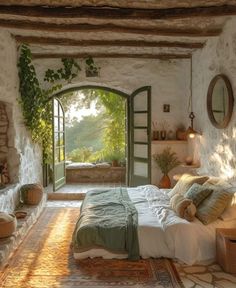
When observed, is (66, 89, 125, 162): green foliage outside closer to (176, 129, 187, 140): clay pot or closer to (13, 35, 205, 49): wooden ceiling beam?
(176, 129, 187, 140): clay pot

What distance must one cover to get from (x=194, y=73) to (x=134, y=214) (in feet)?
11.8

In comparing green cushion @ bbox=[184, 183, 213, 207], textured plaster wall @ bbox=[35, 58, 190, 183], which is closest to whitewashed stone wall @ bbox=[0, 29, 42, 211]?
textured plaster wall @ bbox=[35, 58, 190, 183]

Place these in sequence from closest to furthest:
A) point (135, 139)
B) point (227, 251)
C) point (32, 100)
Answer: point (227, 251), point (32, 100), point (135, 139)

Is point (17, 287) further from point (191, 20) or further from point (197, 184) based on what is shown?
point (191, 20)

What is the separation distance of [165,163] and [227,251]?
3.61 m

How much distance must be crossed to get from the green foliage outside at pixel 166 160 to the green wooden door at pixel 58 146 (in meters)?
2.03

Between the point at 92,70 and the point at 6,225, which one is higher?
the point at 92,70

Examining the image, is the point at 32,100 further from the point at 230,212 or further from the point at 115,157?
the point at 230,212

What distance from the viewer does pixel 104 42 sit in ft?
18.5

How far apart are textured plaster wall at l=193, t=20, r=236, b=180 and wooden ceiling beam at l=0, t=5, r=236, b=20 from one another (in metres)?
0.55

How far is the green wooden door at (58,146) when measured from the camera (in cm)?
688

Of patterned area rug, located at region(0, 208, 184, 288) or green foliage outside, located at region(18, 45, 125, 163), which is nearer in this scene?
patterned area rug, located at region(0, 208, 184, 288)

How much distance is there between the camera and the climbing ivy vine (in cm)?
586

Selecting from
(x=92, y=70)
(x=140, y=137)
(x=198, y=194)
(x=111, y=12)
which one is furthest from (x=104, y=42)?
(x=198, y=194)
